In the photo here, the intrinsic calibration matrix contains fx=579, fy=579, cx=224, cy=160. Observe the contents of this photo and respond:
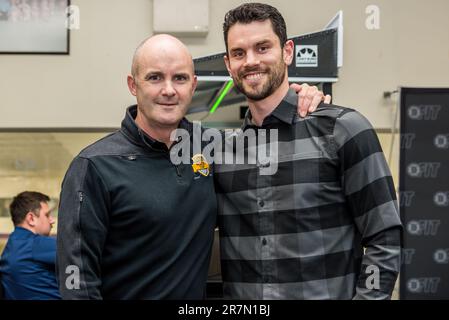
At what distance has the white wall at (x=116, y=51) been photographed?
4.26 m

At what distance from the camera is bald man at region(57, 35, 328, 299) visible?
4.64 feet

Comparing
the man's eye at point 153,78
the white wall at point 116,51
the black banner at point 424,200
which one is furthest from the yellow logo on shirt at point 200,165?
the white wall at point 116,51

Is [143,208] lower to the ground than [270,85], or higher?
lower

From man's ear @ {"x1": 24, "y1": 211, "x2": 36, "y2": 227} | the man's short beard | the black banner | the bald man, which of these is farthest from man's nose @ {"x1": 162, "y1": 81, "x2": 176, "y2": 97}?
the black banner

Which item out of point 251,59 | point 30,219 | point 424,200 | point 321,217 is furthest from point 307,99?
point 30,219

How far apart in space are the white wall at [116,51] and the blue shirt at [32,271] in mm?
1463

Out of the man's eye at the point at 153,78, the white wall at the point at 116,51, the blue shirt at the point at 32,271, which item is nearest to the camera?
the man's eye at the point at 153,78

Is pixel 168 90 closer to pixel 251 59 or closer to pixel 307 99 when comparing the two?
pixel 251 59

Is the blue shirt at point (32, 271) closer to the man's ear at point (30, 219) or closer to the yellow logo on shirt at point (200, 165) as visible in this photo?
the man's ear at point (30, 219)

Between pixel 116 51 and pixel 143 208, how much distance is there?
120 inches

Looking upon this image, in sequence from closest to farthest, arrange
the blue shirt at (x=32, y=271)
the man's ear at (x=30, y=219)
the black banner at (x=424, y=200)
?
the blue shirt at (x=32, y=271) → the man's ear at (x=30, y=219) → the black banner at (x=424, y=200)

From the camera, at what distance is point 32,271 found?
295 centimetres

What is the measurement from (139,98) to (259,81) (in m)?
0.32

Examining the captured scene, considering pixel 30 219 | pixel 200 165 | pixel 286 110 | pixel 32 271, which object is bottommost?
pixel 32 271
